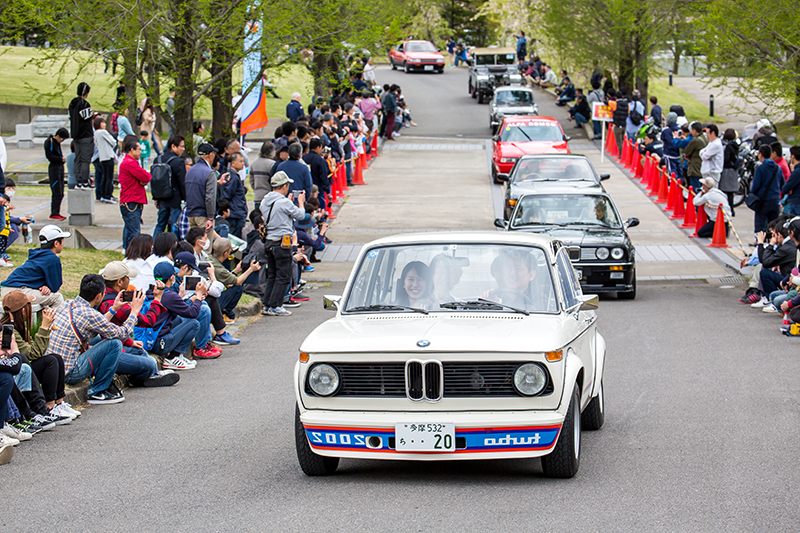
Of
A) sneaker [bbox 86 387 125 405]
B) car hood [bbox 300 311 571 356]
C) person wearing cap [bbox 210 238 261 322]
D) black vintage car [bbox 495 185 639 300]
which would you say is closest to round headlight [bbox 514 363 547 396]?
car hood [bbox 300 311 571 356]

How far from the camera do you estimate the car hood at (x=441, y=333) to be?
589cm

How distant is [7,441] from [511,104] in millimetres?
32126

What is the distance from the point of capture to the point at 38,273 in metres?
9.01

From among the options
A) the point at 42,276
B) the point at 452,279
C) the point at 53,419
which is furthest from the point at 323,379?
the point at 42,276

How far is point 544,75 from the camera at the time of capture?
54.8 m

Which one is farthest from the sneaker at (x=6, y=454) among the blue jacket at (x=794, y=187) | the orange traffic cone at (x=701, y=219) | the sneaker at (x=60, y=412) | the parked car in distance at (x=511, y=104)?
the parked car in distance at (x=511, y=104)

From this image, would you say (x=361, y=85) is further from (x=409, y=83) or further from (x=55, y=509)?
(x=55, y=509)

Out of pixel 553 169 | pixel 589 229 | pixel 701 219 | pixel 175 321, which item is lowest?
Answer: pixel 175 321

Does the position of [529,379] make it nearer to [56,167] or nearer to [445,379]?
[445,379]

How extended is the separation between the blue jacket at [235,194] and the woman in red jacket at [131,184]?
123 centimetres

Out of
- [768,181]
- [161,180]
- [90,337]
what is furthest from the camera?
[768,181]

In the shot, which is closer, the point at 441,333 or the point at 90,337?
the point at 441,333

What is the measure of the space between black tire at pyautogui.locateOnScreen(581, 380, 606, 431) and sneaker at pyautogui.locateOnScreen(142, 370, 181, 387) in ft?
13.5

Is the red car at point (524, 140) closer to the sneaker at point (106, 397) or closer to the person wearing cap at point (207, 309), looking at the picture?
the person wearing cap at point (207, 309)
